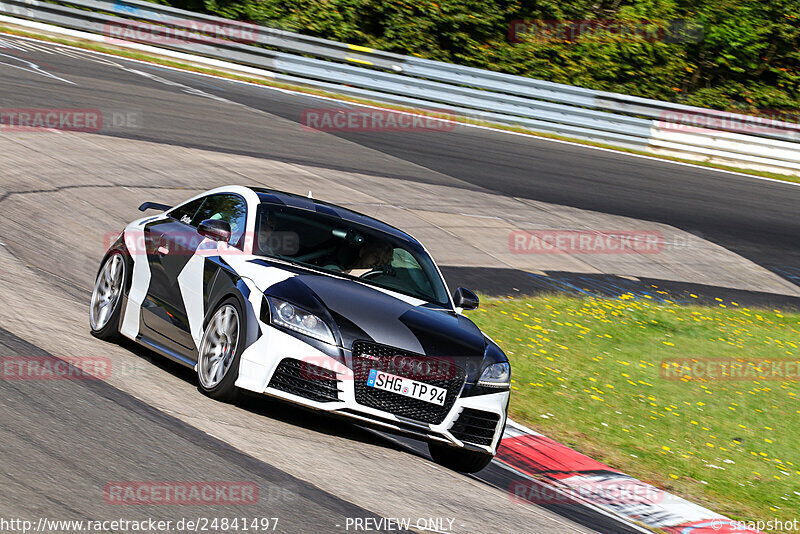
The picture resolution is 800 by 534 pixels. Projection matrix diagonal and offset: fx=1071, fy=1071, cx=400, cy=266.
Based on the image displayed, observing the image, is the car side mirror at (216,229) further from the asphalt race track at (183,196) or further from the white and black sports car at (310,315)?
the asphalt race track at (183,196)

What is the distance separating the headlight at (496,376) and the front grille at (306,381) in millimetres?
1053

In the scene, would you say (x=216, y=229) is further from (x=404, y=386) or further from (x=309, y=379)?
(x=404, y=386)

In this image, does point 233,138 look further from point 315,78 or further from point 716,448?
point 716,448

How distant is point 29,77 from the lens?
19.9m

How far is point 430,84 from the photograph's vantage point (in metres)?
25.8

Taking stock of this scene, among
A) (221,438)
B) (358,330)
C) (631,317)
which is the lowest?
(631,317)

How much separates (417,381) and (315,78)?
2019 centimetres

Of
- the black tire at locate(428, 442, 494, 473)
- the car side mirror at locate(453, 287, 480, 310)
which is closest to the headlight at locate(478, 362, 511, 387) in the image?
the black tire at locate(428, 442, 494, 473)

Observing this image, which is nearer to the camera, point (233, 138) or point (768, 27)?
point (233, 138)

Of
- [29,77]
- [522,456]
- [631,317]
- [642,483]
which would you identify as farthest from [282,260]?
[29,77]

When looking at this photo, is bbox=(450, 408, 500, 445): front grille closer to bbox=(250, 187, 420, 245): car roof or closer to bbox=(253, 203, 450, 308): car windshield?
bbox=(253, 203, 450, 308): car windshield

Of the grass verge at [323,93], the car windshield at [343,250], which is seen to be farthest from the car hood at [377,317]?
the grass verge at [323,93]

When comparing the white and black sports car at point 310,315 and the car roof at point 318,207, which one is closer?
the white and black sports car at point 310,315

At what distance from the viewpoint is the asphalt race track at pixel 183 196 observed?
17.9 ft
